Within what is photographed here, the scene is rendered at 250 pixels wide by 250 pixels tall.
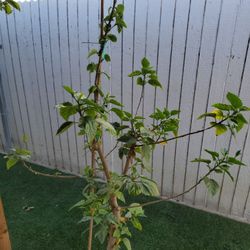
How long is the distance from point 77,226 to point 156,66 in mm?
1242

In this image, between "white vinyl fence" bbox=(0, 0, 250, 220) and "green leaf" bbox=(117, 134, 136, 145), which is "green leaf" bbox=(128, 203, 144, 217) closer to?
"green leaf" bbox=(117, 134, 136, 145)

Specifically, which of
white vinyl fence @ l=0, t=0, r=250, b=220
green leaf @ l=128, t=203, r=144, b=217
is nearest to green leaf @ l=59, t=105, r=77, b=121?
green leaf @ l=128, t=203, r=144, b=217

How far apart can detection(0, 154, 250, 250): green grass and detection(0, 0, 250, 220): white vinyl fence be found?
6.6 inches

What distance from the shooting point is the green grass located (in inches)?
61.2

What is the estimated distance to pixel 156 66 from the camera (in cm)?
167

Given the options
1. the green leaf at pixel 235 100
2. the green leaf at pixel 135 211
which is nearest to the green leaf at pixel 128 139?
the green leaf at pixel 235 100

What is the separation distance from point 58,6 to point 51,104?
2.70 ft

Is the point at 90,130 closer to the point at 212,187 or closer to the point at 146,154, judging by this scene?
the point at 146,154

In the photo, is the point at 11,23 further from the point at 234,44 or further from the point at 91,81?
the point at 234,44

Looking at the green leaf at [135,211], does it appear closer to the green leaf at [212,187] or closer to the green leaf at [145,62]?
the green leaf at [212,187]

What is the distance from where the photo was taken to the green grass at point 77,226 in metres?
1.55

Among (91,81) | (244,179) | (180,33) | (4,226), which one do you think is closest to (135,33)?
(180,33)

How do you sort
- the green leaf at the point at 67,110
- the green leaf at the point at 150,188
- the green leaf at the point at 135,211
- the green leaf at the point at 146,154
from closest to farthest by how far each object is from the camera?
the green leaf at the point at 67,110
the green leaf at the point at 146,154
the green leaf at the point at 150,188
the green leaf at the point at 135,211

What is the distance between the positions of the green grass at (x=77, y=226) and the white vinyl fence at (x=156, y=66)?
169 millimetres
